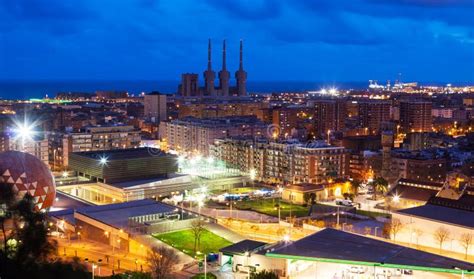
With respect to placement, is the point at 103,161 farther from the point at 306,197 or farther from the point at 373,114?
the point at 373,114

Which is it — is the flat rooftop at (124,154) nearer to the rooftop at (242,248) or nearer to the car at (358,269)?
the rooftop at (242,248)

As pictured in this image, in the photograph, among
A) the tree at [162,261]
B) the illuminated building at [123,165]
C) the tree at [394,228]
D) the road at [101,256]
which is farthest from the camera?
the illuminated building at [123,165]

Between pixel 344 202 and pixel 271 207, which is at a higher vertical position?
pixel 344 202

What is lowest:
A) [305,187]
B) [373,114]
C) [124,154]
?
[305,187]

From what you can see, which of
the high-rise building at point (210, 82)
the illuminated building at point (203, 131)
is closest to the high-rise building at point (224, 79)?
the high-rise building at point (210, 82)

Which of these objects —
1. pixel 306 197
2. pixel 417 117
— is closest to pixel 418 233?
pixel 306 197

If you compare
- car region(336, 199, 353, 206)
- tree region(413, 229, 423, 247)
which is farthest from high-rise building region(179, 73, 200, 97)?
tree region(413, 229, 423, 247)

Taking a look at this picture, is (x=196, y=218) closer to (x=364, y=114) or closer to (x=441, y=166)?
(x=441, y=166)
